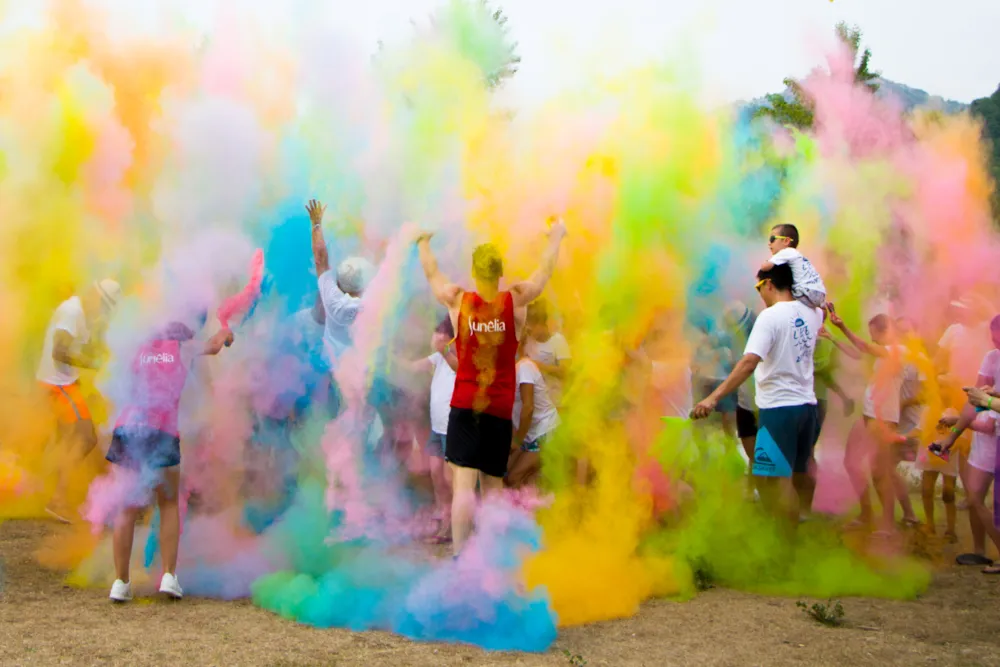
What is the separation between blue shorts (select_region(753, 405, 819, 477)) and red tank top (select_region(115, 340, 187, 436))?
10.4 ft

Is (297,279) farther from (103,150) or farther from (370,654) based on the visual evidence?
(370,654)

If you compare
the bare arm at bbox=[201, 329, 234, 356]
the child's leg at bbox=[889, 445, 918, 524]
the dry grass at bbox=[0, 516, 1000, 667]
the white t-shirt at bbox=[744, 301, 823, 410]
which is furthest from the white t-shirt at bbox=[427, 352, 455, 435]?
the child's leg at bbox=[889, 445, 918, 524]

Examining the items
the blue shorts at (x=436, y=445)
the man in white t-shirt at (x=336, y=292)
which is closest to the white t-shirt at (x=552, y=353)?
the blue shorts at (x=436, y=445)

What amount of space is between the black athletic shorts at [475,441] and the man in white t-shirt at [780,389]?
112 centimetres

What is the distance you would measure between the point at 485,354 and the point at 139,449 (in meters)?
1.82

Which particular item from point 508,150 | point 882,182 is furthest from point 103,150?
point 882,182

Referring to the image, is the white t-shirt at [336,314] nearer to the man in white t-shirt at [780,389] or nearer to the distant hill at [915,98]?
the man in white t-shirt at [780,389]

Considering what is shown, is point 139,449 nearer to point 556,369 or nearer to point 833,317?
point 556,369

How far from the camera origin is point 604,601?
4719 millimetres

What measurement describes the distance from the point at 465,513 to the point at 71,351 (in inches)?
115

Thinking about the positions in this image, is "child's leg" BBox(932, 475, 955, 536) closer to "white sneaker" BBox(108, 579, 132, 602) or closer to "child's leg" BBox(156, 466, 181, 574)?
"child's leg" BBox(156, 466, 181, 574)

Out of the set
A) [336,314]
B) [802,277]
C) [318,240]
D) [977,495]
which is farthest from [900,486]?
[318,240]

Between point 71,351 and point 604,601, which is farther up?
point 71,351

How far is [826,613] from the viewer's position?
15.1ft
